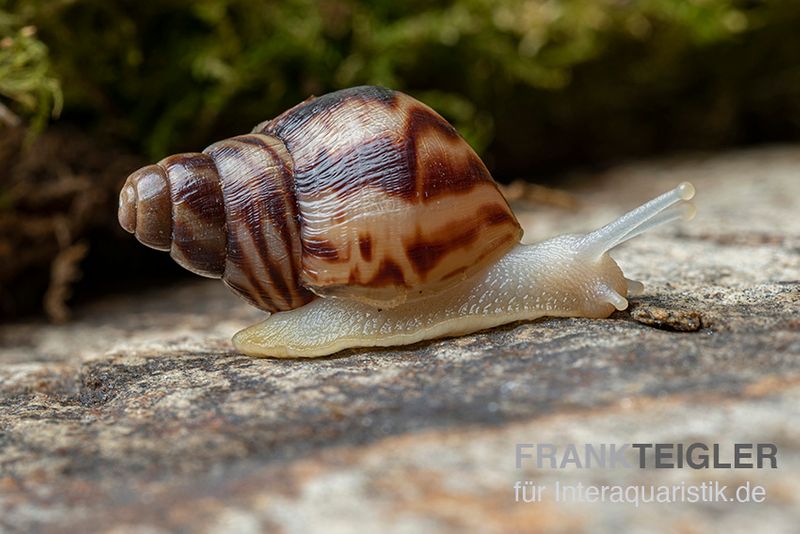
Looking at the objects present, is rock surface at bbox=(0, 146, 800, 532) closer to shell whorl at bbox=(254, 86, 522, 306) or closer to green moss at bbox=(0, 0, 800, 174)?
shell whorl at bbox=(254, 86, 522, 306)

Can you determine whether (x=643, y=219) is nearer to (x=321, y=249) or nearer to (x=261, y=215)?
(x=321, y=249)

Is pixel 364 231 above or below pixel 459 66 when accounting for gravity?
below

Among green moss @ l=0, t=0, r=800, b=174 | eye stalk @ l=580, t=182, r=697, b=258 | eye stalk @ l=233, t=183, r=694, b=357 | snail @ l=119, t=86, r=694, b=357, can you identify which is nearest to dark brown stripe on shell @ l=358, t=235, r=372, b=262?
snail @ l=119, t=86, r=694, b=357

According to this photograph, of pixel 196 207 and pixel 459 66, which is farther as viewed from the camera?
pixel 459 66

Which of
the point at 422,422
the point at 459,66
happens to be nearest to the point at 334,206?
the point at 422,422

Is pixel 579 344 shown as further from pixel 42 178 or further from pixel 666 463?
pixel 42 178

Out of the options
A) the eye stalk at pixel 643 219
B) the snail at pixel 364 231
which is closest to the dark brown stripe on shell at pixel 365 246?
the snail at pixel 364 231
